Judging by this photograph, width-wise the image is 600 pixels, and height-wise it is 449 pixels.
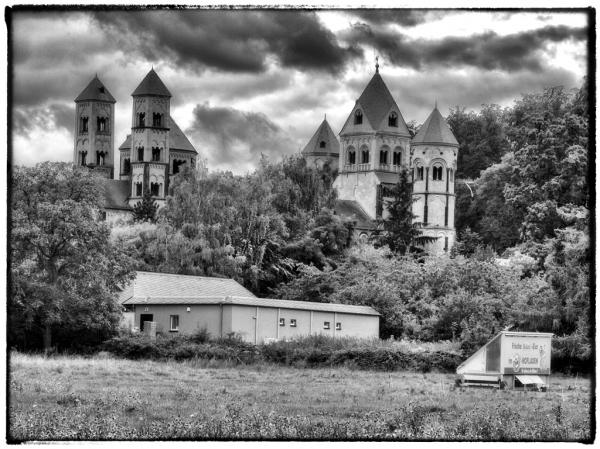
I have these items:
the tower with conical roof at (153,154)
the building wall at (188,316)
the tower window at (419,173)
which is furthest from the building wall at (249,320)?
the tower with conical roof at (153,154)

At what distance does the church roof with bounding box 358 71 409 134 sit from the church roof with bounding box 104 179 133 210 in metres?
25.1

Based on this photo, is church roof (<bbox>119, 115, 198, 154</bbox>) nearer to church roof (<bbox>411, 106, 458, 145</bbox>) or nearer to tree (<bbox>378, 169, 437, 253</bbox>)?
church roof (<bbox>411, 106, 458, 145</bbox>)

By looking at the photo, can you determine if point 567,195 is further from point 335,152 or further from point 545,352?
point 335,152

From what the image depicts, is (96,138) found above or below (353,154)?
above

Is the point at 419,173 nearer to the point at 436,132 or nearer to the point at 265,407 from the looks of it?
the point at 436,132

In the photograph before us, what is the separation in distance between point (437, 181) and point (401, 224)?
16.9m

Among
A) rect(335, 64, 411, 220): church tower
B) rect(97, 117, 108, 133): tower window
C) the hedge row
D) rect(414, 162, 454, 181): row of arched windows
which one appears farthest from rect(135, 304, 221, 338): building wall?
rect(97, 117, 108, 133): tower window

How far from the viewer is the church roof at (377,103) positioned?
103938 millimetres

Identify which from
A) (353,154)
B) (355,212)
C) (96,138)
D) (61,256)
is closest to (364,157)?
(353,154)

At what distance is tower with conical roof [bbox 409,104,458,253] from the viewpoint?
97.1m

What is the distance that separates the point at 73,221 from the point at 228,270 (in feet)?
77.2

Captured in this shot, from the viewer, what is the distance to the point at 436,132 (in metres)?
97.5

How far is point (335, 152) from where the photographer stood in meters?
112

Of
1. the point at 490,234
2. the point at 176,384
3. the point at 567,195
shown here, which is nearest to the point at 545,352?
the point at 176,384
